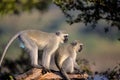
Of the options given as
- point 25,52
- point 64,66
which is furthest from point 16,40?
point 64,66

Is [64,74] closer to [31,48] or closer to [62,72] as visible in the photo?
[62,72]

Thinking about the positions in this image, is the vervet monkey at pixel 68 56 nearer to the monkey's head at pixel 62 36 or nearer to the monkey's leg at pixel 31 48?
the monkey's head at pixel 62 36

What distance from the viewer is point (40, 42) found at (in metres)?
6.94

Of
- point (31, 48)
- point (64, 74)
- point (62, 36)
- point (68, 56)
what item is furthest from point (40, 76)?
point (62, 36)

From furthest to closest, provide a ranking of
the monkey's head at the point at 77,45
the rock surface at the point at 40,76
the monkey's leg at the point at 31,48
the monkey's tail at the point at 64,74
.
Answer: the monkey's head at the point at 77,45, the monkey's leg at the point at 31,48, the monkey's tail at the point at 64,74, the rock surface at the point at 40,76

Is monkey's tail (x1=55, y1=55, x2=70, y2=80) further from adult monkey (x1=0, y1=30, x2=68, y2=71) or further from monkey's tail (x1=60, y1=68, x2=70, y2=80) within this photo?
adult monkey (x1=0, y1=30, x2=68, y2=71)

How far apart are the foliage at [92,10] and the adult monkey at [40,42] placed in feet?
0.89

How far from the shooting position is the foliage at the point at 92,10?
6.95 meters

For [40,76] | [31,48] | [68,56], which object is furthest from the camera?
[68,56]

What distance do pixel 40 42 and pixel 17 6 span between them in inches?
27.1

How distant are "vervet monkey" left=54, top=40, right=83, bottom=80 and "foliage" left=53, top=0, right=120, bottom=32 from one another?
321 mm

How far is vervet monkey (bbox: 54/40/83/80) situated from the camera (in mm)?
6801

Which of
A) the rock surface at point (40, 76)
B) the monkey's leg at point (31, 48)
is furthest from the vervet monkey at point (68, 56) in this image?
the monkey's leg at point (31, 48)

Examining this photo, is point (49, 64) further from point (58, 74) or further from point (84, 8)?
point (84, 8)
